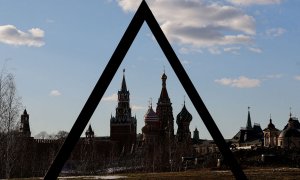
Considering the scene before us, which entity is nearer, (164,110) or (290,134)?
(290,134)

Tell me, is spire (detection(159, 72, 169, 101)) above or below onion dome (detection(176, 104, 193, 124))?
above

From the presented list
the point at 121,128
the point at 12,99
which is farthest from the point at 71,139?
the point at 121,128

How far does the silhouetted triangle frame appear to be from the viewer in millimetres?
10695

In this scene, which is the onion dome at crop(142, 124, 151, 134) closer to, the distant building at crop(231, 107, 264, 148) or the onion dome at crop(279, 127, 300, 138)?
the distant building at crop(231, 107, 264, 148)

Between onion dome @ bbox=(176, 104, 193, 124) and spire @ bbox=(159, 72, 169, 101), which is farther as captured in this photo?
spire @ bbox=(159, 72, 169, 101)

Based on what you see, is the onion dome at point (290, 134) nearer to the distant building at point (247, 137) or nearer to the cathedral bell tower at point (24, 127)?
the distant building at point (247, 137)

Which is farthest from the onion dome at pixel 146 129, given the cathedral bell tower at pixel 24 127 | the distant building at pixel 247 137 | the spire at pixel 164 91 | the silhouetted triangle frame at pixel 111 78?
the silhouetted triangle frame at pixel 111 78

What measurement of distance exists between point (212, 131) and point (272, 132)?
103 metres

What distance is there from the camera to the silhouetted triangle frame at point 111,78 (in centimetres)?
1070

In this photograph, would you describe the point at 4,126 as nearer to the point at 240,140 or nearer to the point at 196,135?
the point at 240,140

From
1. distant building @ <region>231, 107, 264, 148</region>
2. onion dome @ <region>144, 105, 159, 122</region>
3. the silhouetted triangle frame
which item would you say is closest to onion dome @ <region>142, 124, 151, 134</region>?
onion dome @ <region>144, 105, 159, 122</region>

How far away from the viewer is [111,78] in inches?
442

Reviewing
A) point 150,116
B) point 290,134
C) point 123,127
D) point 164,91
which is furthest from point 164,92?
point 290,134

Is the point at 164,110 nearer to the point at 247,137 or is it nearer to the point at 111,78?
the point at 247,137
